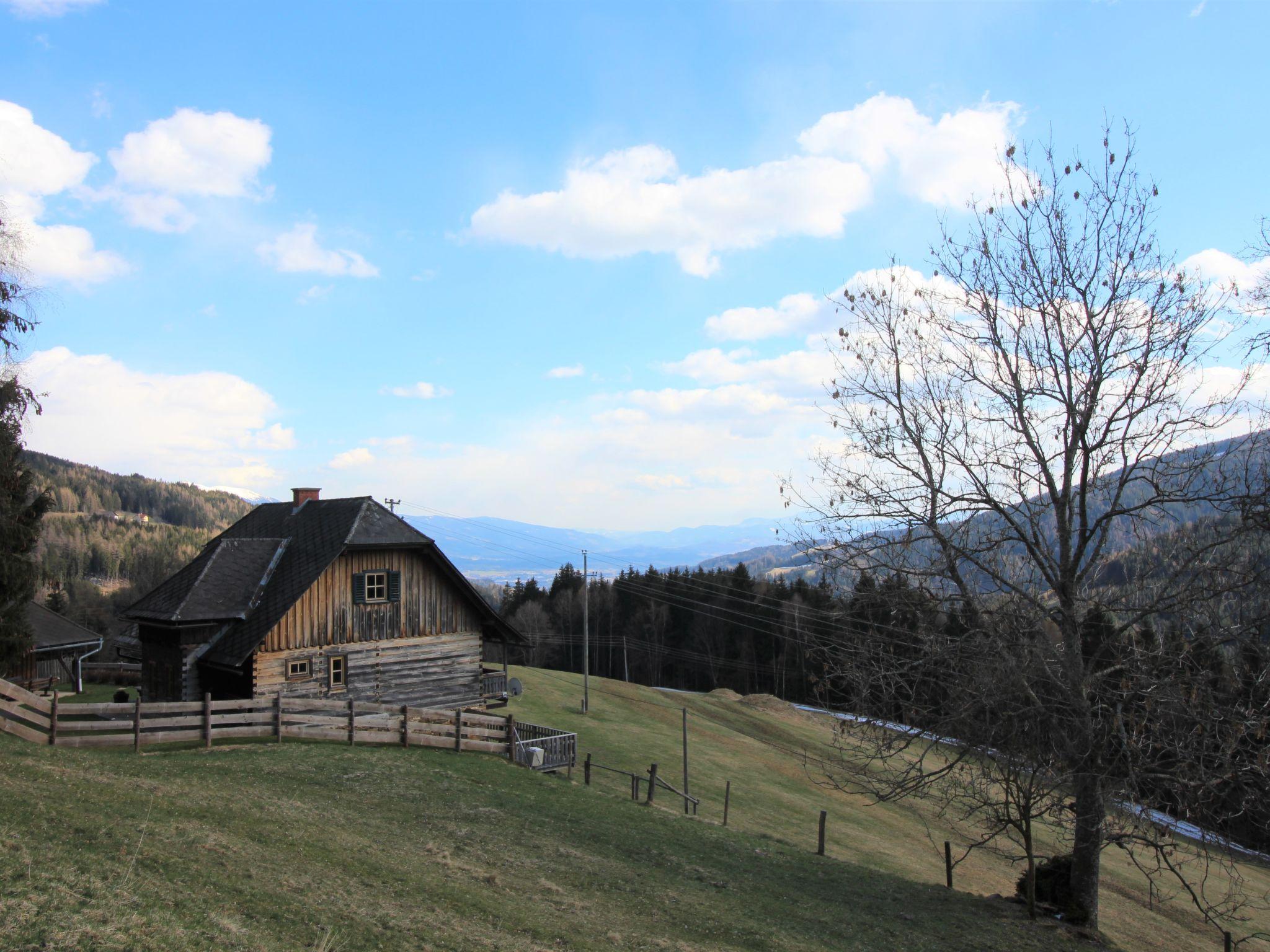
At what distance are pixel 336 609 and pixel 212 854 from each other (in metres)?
16.0

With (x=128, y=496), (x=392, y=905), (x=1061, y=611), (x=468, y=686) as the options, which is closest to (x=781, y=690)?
(x=468, y=686)

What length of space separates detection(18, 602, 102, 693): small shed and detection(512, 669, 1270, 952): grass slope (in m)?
20.4

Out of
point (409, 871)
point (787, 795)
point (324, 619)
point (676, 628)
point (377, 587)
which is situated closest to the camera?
point (409, 871)

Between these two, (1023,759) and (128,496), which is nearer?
(1023,759)

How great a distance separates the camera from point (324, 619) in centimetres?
2422

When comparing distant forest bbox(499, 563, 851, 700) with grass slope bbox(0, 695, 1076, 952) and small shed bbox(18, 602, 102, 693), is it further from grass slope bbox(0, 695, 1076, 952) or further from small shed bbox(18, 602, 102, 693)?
grass slope bbox(0, 695, 1076, 952)

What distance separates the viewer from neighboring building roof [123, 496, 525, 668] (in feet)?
77.4

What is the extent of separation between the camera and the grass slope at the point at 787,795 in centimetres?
2311

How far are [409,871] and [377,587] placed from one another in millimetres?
16035

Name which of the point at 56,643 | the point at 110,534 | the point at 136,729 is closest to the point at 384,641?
the point at 136,729

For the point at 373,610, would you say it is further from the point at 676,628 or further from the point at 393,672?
the point at 676,628

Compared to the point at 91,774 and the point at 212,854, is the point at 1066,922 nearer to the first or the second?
the point at 212,854

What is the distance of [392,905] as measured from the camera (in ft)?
29.2

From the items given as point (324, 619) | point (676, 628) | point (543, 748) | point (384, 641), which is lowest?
point (676, 628)
